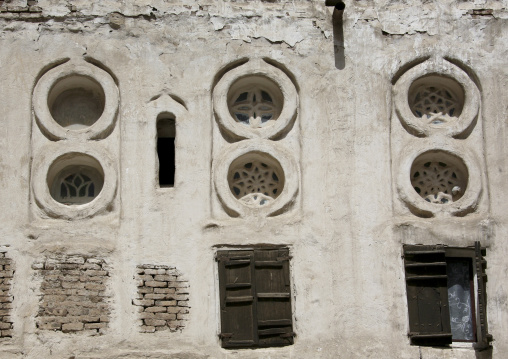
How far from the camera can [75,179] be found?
1209 cm

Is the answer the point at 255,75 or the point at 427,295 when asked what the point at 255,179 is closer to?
the point at 255,75

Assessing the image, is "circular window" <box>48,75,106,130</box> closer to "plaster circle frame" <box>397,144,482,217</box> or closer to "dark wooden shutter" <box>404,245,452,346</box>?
"plaster circle frame" <box>397,144,482,217</box>

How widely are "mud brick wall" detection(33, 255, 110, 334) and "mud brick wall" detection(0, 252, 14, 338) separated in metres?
0.31

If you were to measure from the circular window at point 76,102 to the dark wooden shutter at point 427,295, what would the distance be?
4178 millimetres

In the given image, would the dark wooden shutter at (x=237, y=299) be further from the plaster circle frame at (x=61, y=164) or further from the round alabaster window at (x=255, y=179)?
the plaster circle frame at (x=61, y=164)

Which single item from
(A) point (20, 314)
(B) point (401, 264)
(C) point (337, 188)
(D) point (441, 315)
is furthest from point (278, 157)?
(A) point (20, 314)

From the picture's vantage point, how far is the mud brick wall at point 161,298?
11.4m

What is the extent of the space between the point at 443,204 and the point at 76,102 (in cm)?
471

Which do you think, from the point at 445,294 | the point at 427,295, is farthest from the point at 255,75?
the point at 445,294

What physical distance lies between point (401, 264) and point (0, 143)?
4.99 meters

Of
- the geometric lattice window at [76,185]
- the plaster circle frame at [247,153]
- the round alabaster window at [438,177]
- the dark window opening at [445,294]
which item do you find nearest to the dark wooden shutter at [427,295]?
the dark window opening at [445,294]

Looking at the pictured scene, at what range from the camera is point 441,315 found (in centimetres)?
1156

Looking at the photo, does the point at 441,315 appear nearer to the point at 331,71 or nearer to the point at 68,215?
the point at 331,71

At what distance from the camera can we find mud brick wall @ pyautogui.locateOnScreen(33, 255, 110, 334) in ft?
37.2
